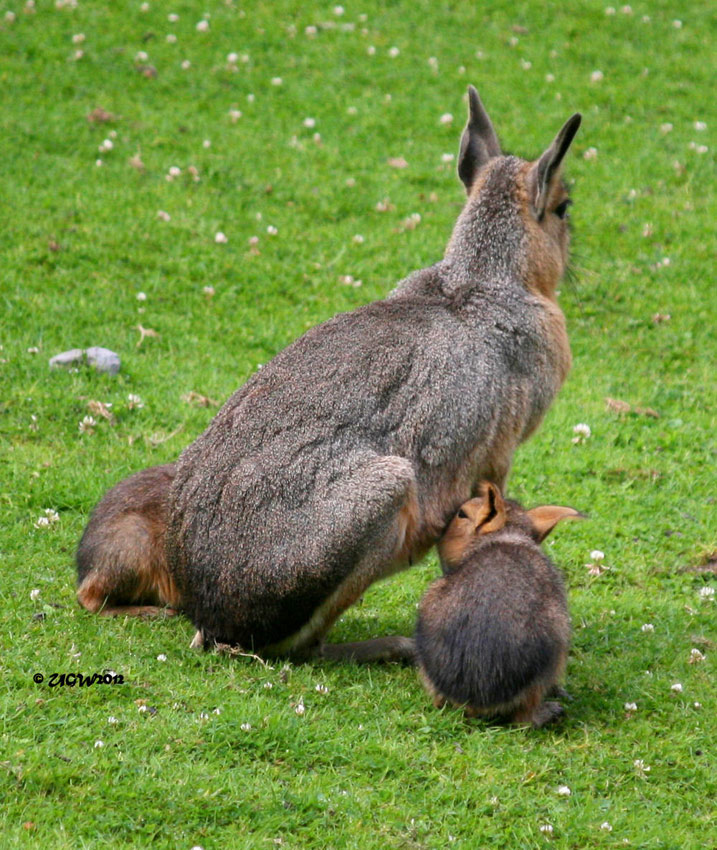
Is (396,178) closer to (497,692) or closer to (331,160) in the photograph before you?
(331,160)

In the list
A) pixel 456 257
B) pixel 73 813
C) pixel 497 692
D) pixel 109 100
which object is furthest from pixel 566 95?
pixel 73 813

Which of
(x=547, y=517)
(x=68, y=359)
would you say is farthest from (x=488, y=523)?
(x=68, y=359)

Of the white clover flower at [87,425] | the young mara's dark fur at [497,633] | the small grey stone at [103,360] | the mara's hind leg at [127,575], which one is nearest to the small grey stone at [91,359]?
the small grey stone at [103,360]

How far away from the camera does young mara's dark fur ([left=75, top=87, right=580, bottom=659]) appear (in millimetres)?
5867

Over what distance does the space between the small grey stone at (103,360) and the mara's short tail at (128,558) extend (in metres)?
2.62

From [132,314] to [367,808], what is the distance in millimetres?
6240

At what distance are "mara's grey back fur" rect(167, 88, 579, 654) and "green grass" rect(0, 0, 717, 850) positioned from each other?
447mm

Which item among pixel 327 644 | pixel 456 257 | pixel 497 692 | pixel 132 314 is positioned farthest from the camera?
pixel 132 314

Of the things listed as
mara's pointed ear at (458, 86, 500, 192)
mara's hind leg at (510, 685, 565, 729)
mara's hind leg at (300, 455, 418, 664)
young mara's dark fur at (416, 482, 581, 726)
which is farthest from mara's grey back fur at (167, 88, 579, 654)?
mara's hind leg at (510, 685, 565, 729)

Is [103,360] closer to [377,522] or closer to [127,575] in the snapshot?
[127,575]

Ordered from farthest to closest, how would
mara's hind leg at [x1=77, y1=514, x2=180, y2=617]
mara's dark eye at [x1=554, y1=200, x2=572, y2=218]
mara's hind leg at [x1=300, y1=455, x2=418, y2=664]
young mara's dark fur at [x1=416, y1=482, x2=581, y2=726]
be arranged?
mara's dark eye at [x1=554, y1=200, x2=572, y2=218]
mara's hind leg at [x1=77, y1=514, x2=180, y2=617]
mara's hind leg at [x1=300, y1=455, x2=418, y2=664]
young mara's dark fur at [x1=416, y1=482, x2=581, y2=726]

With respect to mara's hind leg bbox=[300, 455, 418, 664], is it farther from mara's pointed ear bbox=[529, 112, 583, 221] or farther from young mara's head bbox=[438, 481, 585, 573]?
mara's pointed ear bbox=[529, 112, 583, 221]

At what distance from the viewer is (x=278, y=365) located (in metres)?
6.32

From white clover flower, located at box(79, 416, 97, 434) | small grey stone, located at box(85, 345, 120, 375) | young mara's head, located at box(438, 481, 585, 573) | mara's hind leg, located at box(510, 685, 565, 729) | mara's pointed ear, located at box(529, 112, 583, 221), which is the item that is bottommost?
mara's hind leg, located at box(510, 685, 565, 729)
